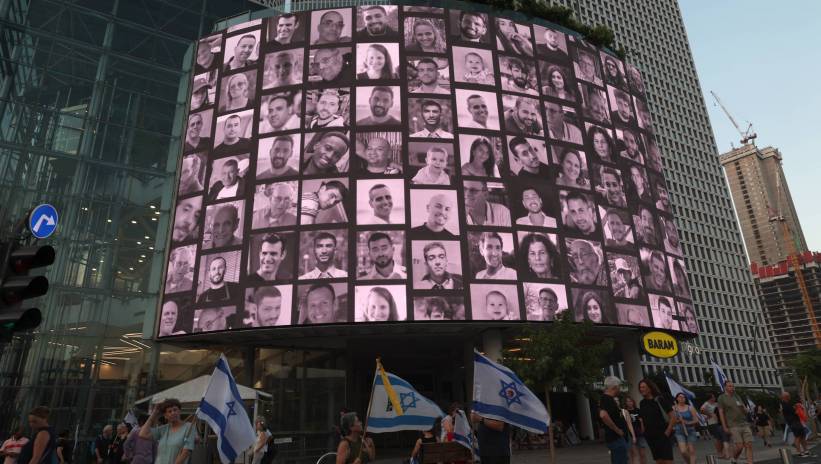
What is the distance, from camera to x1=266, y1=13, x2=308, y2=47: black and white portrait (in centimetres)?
3556

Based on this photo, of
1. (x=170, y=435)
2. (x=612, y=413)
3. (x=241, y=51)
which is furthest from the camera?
(x=241, y=51)

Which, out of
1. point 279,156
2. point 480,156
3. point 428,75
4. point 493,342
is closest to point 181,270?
point 279,156

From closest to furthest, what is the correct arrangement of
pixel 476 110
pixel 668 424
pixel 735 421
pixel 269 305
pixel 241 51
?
pixel 668 424 → pixel 735 421 → pixel 269 305 → pixel 476 110 → pixel 241 51

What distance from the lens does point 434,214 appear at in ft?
101

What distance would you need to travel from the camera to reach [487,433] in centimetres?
935

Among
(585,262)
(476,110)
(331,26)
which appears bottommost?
(585,262)

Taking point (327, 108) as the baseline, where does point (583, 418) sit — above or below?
below

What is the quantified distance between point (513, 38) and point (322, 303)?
2286 cm

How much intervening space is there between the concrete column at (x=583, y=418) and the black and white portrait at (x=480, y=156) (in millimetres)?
20619

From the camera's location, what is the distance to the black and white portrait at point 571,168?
34653 mm

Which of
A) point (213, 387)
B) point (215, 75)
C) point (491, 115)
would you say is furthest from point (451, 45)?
point (213, 387)

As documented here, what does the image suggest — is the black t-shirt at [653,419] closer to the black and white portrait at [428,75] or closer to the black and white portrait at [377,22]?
the black and white portrait at [428,75]

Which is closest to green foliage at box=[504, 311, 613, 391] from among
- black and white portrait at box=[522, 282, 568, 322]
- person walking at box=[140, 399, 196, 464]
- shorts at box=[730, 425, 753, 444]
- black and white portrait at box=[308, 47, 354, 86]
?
black and white portrait at box=[522, 282, 568, 322]

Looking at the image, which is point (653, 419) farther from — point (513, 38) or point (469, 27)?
point (513, 38)
